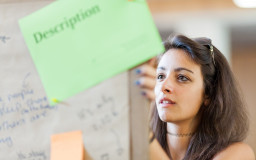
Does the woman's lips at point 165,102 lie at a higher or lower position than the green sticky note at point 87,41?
lower

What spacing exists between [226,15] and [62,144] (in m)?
2.99

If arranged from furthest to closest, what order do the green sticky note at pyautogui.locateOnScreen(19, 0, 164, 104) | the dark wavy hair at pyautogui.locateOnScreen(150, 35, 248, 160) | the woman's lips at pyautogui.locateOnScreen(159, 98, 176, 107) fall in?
Answer: the dark wavy hair at pyautogui.locateOnScreen(150, 35, 248, 160) < the woman's lips at pyautogui.locateOnScreen(159, 98, 176, 107) < the green sticky note at pyautogui.locateOnScreen(19, 0, 164, 104)

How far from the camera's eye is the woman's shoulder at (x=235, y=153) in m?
1.14

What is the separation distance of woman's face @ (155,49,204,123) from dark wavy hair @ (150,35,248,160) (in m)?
0.04

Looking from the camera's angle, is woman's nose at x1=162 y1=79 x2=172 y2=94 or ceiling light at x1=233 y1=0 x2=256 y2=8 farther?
ceiling light at x1=233 y1=0 x2=256 y2=8

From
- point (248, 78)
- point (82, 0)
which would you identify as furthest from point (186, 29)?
point (82, 0)

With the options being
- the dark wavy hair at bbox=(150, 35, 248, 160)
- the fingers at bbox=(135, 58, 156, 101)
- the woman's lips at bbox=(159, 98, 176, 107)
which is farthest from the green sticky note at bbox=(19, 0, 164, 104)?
the dark wavy hair at bbox=(150, 35, 248, 160)

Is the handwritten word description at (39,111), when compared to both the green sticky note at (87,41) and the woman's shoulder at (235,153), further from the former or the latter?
the woman's shoulder at (235,153)

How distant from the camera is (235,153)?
3.77 feet

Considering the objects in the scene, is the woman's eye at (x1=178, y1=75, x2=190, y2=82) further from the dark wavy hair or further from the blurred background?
the blurred background

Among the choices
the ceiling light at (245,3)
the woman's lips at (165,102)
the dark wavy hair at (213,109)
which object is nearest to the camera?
the woman's lips at (165,102)

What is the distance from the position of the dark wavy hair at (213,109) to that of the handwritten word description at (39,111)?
0.47 m

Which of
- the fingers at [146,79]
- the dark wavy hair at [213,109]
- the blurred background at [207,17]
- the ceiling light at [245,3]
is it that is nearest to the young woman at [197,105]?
the dark wavy hair at [213,109]

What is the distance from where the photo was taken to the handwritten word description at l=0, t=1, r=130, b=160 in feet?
2.59
